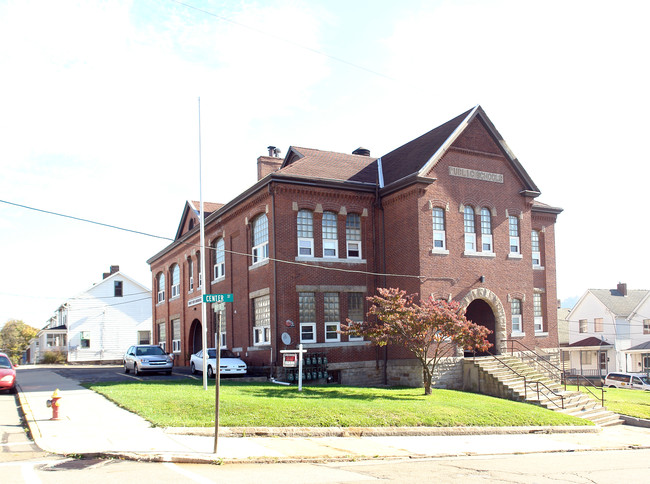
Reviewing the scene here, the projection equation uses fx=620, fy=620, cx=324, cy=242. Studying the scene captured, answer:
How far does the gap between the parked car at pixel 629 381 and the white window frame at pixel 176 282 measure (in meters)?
29.5

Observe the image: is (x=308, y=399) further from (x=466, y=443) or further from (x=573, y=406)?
(x=573, y=406)

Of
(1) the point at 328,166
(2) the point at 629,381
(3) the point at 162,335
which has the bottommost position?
(2) the point at 629,381

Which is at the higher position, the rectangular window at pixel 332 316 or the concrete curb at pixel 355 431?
the rectangular window at pixel 332 316

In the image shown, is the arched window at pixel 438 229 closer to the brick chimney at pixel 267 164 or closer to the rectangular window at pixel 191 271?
the brick chimney at pixel 267 164

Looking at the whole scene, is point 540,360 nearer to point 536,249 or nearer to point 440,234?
point 536,249

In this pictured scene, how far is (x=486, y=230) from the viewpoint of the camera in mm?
28328

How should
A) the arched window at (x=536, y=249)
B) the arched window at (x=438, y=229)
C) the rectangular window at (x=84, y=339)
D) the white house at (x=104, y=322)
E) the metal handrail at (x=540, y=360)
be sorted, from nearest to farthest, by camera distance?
the arched window at (x=438, y=229) → the metal handrail at (x=540, y=360) → the arched window at (x=536, y=249) → the white house at (x=104, y=322) → the rectangular window at (x=84, y=339)

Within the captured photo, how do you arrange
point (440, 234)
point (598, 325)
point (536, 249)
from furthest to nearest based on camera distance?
1. point (598, 325)
2. point (536, 249)
3. point (440, 234)

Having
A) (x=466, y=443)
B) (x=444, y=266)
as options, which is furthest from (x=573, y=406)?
(x=466, y=443)

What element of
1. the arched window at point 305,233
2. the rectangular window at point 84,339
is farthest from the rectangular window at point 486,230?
the rectangular window at point 84,339

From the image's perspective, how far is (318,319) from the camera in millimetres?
25984

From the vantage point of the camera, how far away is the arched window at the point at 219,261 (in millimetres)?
32031

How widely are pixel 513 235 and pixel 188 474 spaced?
876 inches

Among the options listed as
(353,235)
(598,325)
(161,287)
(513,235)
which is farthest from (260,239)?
(598,325)
